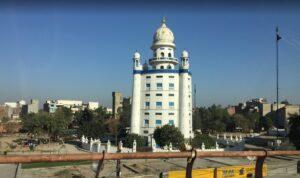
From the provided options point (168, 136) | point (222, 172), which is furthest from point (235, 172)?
point (168, 136)

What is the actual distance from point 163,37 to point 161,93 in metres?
8.19

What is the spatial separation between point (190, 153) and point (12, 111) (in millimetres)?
183846

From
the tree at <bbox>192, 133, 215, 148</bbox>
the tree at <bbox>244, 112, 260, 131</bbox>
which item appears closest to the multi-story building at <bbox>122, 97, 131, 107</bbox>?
the tree at <bbox>244, 112, 260, 131</bbox>

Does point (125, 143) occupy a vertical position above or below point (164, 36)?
below

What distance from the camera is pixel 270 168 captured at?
7.45 m

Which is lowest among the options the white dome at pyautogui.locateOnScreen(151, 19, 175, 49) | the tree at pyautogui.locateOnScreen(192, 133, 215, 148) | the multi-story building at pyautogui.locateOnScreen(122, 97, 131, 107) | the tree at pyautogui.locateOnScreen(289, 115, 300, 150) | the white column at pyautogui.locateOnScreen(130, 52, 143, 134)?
the tree at pyautogui.locateOnScreen(192, 133, 215, 148)

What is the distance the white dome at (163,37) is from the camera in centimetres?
4985

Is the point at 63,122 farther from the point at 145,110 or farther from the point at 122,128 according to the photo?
the point at 145,110

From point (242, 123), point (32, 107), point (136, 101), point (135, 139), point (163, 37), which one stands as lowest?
point (135, 139)

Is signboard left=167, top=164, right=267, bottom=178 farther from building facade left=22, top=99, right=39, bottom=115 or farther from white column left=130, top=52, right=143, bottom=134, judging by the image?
building facade left=22, top=99, right=39, bottom=115

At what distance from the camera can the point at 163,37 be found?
165ft

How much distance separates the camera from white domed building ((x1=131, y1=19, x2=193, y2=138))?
46.9m

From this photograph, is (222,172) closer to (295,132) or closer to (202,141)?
(295,132)

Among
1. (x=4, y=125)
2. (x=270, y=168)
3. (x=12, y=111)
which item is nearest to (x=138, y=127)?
(x=270, y=168)
